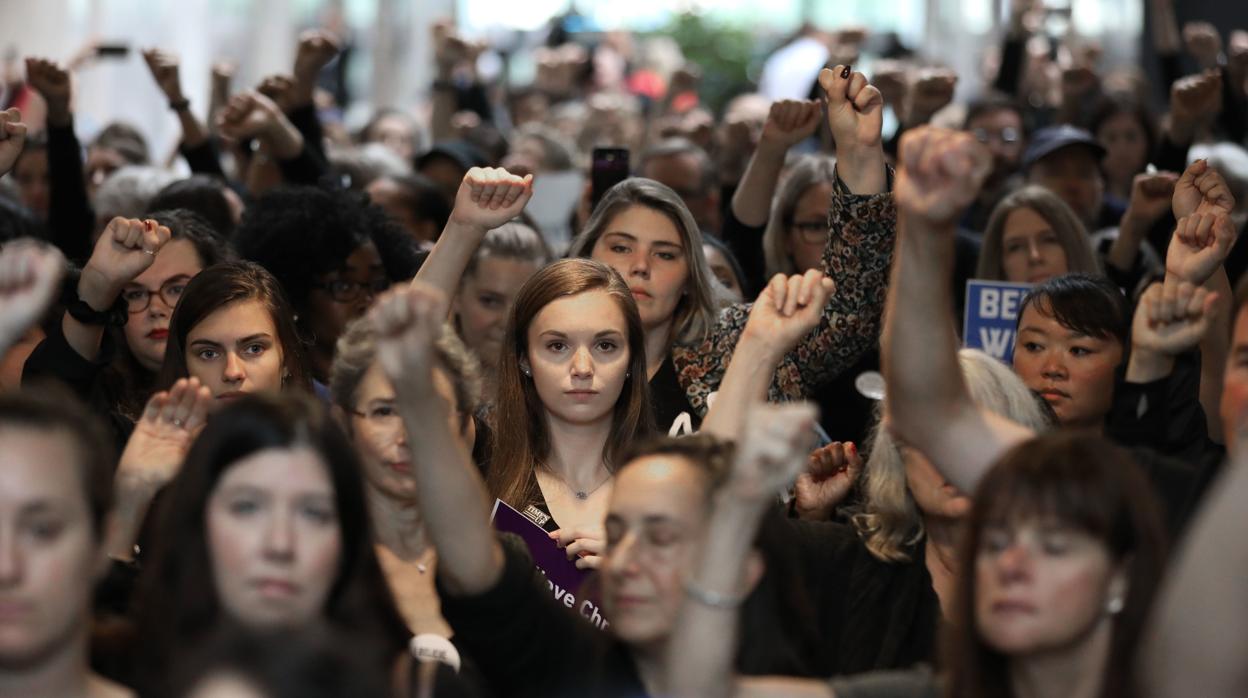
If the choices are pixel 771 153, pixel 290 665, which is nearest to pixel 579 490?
pixel 771 153

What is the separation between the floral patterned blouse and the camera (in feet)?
13.5

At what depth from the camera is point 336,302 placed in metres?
5.20

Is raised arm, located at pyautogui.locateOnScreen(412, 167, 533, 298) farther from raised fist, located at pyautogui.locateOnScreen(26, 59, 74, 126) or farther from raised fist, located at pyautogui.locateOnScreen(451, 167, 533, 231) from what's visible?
raised fist, located at pyautogui.locateOnScreen(26, 59, 74, 126)

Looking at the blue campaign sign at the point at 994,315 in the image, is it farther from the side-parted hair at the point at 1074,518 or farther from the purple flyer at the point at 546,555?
the side-parted hair at the point at 1074,518

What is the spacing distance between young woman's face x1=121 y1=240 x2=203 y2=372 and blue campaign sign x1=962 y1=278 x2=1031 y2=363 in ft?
7.04

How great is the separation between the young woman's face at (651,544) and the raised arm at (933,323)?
0.37 metres

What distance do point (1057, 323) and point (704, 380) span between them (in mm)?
874

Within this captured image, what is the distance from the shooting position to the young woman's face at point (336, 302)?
5.18m

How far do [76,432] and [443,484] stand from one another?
0.57m

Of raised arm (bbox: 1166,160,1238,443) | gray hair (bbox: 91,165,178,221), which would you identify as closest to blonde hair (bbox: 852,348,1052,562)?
raised arm (bbox: 1166,160,1238,443)

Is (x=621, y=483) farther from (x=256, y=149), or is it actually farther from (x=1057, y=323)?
(x=256, y=149)

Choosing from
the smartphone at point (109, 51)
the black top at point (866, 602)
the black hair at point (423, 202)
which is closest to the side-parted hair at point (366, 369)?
the black top at point (866, 602)

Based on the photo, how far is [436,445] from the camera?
2836 mm

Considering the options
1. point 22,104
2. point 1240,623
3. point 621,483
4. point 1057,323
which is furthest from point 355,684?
point 22,104
